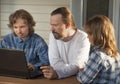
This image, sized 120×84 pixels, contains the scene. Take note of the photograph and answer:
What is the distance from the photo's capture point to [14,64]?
7.89 feet

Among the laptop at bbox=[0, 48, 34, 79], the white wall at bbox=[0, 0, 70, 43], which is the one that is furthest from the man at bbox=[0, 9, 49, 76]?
the white wall at bbox=[0, 0, 70, 43]

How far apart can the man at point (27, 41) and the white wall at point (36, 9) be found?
5.57 feet

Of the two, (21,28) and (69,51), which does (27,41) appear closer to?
(21,28)

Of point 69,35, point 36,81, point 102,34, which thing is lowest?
point 36,81

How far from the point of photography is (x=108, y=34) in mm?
2303

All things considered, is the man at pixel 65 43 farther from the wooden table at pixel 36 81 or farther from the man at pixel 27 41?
the wooden table at pixel 36 81

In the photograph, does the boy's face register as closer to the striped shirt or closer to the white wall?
the striped shirt

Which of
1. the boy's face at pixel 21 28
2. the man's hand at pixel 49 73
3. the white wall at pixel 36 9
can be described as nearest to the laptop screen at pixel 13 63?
the man's hand at pixel 49 73

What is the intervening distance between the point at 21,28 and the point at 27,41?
129mm

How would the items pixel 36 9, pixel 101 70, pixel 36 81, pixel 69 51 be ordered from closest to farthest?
pixel 101 70 < pixel 36 81 < pixel 69 51 < pixel 36 9

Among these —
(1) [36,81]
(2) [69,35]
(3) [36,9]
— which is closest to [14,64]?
(1) [36,81]

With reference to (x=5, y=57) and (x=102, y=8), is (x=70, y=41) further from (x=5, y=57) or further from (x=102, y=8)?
(x=102, y=8)

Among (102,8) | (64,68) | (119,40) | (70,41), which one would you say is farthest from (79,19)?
(64,68)

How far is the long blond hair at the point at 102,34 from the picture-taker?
2270mm
